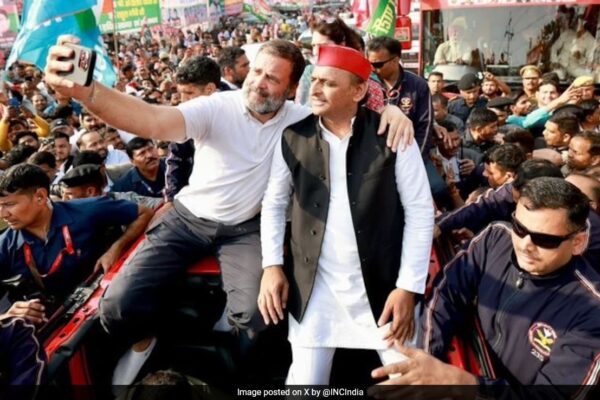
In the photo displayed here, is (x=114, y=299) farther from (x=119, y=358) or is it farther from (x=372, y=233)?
(x=372, y=233)

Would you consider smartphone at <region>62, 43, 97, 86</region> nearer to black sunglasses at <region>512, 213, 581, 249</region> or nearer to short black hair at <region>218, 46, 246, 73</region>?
black sunglasses at <region>512, 213, 581, 249</region>

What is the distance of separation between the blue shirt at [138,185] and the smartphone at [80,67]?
8.35 feet

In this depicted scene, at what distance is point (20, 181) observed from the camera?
2.67 meters

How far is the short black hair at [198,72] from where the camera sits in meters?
3.70

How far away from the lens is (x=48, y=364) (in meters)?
2.03

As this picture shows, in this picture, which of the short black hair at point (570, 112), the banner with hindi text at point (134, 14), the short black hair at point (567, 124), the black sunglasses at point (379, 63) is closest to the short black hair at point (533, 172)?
the black sunglasses at point (379, 63)

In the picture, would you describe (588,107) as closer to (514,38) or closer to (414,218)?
(514,38)

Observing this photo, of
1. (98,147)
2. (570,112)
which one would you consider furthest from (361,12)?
(98,147)

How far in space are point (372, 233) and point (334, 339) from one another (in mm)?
502

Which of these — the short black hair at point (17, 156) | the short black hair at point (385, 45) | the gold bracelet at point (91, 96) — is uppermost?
the gold bracelet at point (91, 96)

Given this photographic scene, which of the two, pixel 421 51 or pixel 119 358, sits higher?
pixel 421 51

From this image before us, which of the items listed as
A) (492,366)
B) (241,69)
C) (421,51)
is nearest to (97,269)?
(492,366)

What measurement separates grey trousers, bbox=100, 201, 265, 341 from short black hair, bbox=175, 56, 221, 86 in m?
1.39

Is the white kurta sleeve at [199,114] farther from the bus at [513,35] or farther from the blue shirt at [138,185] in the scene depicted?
the bus at [513,35]
